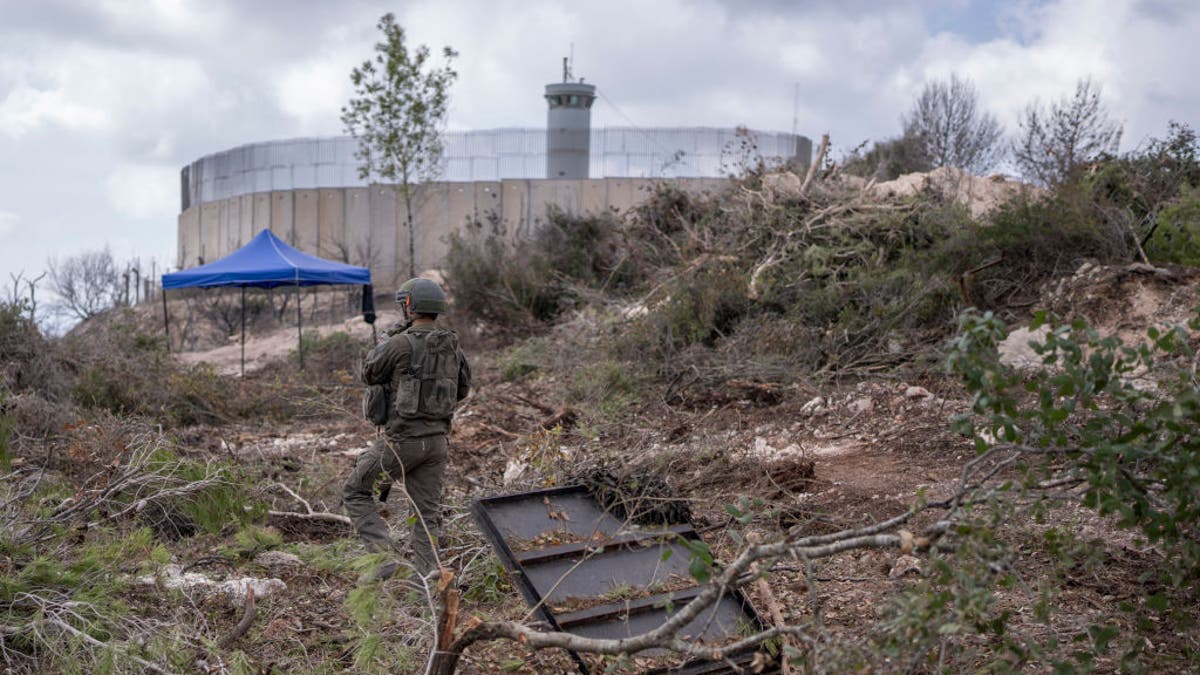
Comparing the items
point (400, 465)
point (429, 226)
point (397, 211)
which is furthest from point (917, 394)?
point (397, 211)

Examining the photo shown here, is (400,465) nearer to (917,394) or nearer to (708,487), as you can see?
(708,487)

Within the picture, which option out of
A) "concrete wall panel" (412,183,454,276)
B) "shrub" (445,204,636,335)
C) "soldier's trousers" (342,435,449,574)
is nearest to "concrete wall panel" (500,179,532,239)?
"concrete wall panel" (412,183,454,276)

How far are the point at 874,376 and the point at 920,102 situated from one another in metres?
21.7

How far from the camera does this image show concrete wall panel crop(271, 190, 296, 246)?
3017 cm

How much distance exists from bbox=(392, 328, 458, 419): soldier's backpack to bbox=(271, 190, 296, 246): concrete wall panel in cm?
A: 2595

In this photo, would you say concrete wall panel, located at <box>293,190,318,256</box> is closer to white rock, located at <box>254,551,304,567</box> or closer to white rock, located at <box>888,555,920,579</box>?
white rock, located at <box>254,551,304,567</box>

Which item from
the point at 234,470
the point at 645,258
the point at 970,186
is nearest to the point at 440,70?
the point at 645,258

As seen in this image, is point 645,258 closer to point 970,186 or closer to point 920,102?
point 970,186

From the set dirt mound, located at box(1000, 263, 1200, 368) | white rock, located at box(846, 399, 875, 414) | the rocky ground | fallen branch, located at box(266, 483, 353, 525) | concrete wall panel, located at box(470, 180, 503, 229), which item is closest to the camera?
the rocky ground

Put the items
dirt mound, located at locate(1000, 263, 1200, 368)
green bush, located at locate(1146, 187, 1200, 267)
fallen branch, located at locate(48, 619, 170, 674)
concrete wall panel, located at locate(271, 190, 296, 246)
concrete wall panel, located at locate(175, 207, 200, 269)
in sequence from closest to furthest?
fallen branch, located at locate(48, 619, 170, 674) < dirt mound, located at locate(1000, 263, 1200, 368) < green bush, located at locate(1146, 187, 1200, 267) < concrete wall panel, located at locate(271, 190, 296, 246) < concrete wall panel, located at locate(175, 207, 200, 269)

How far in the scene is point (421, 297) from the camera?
5363 mm

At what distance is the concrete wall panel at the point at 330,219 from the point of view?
29.1 metres

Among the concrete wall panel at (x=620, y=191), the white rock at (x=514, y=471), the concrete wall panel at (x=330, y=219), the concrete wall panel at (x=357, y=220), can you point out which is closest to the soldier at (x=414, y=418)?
the white rock at (x=514, y=471)

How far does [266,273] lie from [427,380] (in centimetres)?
1001
